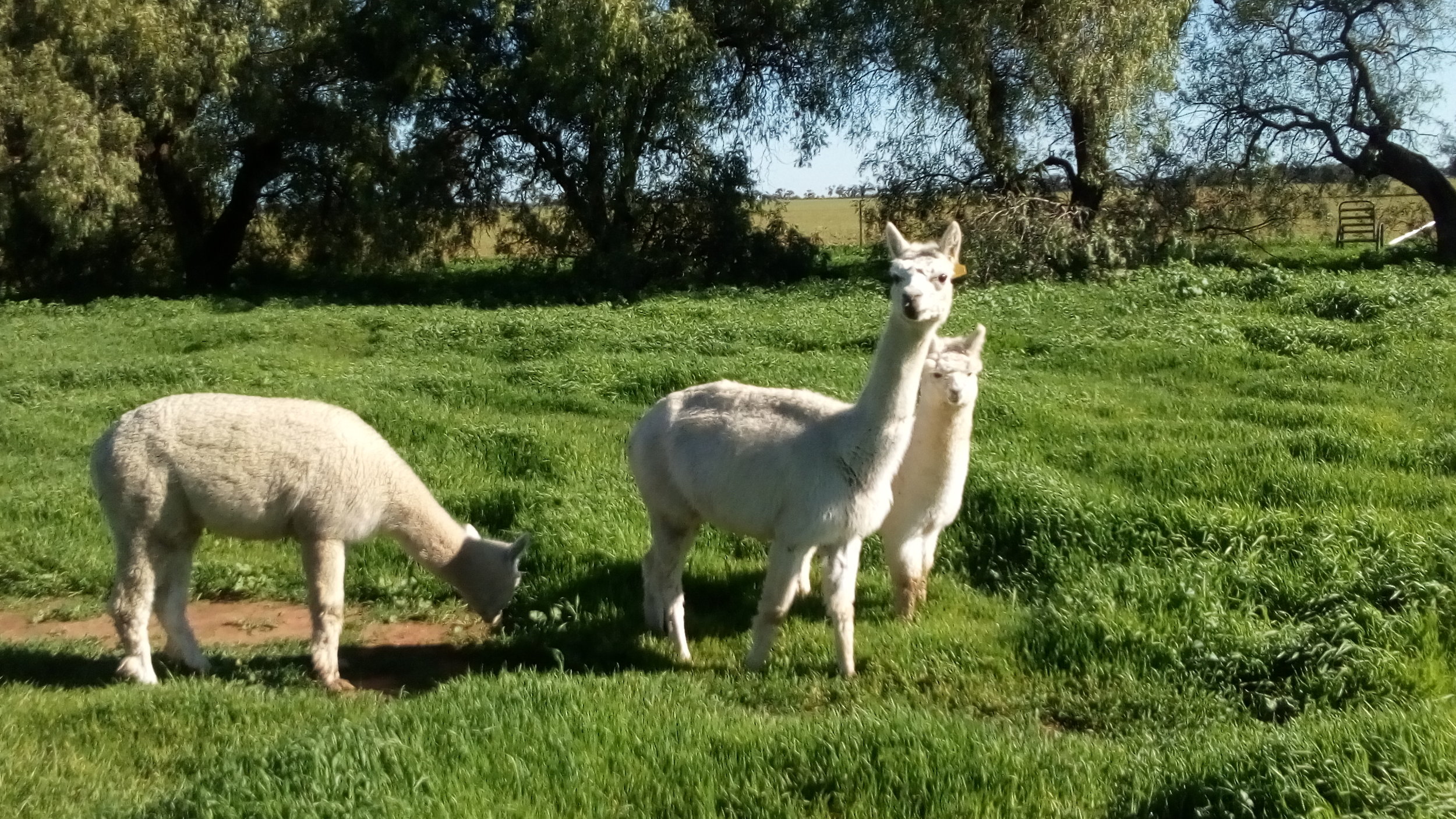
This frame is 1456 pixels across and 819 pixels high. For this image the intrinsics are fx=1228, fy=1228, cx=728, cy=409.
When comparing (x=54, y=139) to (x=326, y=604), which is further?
(x=54, y=139)

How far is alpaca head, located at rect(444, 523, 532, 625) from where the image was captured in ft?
21.9

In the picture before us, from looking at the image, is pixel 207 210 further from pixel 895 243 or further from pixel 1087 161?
pixel 895 243

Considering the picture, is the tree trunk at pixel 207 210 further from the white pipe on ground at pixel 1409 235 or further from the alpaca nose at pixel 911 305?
the alpaca nose at pixel 911 305

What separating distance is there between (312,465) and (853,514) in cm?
Result: 271

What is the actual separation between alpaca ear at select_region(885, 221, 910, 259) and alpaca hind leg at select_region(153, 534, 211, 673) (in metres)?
3.75

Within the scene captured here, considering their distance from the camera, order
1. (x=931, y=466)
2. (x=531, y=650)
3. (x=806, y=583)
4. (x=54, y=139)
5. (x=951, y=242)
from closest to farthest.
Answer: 1. (x=951, y=242)
2. (x=931, y=466)
3. (x=531, y=650)
4. (x=806, y=583)
5. (x=54, y=139)

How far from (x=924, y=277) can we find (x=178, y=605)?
13.3ft

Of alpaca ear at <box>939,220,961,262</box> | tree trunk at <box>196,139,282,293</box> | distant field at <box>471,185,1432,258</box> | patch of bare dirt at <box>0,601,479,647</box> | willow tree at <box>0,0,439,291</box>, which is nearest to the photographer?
alpaca ear at <box>939,220,961,262</box>

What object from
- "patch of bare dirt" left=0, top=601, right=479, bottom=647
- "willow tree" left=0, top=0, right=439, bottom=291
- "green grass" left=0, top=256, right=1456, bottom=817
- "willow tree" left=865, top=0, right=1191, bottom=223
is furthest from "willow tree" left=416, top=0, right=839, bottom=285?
"patch of bare dirt" left=0, top=601, right=479, bottom=647

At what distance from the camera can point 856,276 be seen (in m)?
23.5

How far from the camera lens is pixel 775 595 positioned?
5.81 metres

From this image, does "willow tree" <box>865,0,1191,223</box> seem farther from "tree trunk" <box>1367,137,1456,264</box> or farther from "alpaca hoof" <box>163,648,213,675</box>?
"alpaca hoof" <box>163,648,213,675</box>

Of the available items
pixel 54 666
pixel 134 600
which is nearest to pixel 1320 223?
pixel 134 600

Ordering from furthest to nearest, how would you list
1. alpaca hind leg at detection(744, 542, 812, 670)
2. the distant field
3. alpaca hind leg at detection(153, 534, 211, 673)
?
the distant field, alpaca hind leg at detection(153, 534, 211, 673), alpaca hind leg at detection(744, 542, 812, 670)
